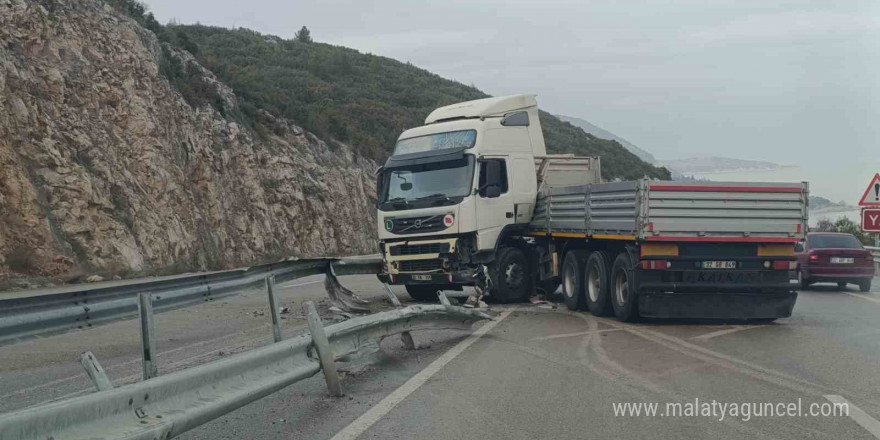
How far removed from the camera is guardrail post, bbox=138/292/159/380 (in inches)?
257

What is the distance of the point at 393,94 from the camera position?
228ft

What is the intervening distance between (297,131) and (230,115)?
616cm

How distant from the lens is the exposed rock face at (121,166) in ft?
73.2

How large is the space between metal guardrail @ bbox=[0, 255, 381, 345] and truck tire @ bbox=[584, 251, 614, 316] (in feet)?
19.1

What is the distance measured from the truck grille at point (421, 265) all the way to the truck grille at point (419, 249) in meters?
0.16

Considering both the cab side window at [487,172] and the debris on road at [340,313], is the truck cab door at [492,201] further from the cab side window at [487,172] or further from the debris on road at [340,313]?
the debris on road at [340,313]

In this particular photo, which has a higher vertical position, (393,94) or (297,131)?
(393,94)

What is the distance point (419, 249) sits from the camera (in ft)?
52.0

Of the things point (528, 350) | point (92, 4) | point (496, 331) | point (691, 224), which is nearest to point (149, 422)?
point (528, 350)

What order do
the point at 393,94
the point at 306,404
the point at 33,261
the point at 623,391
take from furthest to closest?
the point at 393,94, the point at 33,261, the point at 623,391, the point at 306,404

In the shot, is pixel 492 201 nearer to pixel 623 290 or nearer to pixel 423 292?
pixel 423 292

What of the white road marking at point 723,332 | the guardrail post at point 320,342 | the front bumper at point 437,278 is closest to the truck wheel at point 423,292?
the front bumper at point 437,278

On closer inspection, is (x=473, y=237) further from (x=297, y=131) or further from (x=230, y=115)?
(x=297, y=131)

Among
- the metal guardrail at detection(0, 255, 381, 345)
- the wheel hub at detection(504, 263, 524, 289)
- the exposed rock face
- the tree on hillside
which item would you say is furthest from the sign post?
the tree on hillside
